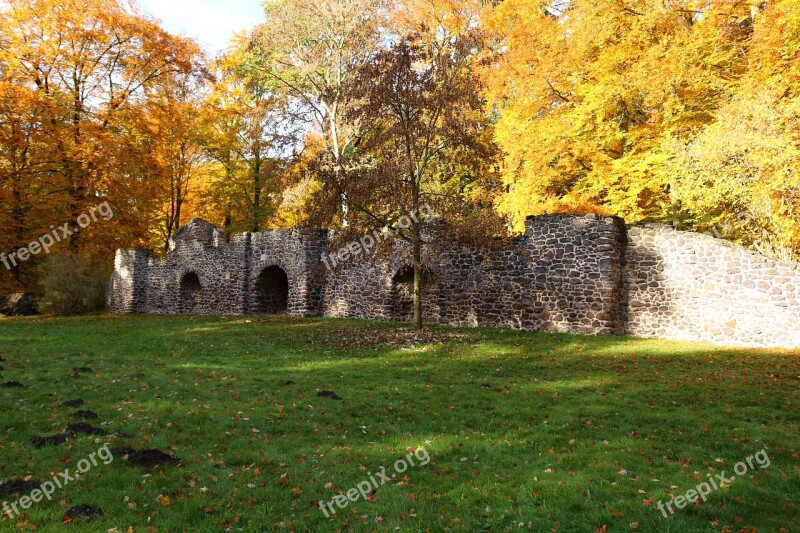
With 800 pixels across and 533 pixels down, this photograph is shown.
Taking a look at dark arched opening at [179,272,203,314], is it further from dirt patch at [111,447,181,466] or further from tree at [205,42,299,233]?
dirt patch at [111,447,181,466]

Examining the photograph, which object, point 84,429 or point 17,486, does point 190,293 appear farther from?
point 17,486

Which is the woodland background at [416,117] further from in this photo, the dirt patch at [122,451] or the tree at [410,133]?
the dirt patch at [122,451]

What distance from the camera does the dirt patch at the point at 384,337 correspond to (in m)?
14.1

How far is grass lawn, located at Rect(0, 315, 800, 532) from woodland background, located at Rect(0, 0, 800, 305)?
516 cm

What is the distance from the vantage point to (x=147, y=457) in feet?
18.7

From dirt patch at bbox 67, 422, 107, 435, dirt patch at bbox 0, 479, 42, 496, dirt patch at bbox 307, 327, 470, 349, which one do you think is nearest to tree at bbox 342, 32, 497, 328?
dirt patch at bbox 307, 327, 470, 349

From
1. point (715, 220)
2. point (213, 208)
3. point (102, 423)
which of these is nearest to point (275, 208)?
point (213, 208)

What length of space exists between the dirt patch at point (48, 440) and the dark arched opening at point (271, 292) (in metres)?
18.5

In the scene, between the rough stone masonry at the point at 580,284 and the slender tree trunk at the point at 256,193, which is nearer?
the rough stone masonry at the point at 580,284

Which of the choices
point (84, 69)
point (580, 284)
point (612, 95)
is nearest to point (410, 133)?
point (580, 284)

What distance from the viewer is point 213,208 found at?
32438mm

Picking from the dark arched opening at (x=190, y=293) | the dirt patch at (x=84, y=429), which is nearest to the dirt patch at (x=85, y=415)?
the dirt patch at (x=84, y=429)

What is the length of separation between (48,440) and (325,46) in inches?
895

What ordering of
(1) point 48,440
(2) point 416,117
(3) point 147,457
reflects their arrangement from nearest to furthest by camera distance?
1. (3) point 147,457
2. (1) point 48,440
3. (2) point 416,117
